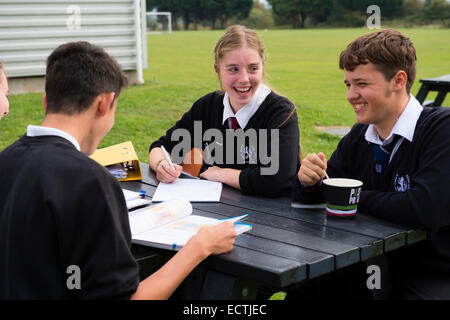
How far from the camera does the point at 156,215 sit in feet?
7.78

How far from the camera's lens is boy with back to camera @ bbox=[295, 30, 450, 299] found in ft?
7.71

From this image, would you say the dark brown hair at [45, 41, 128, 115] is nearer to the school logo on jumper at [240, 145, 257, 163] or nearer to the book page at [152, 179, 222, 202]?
the book page at [152, 179, 222, 202]

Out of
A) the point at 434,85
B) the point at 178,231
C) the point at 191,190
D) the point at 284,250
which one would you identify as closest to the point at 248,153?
the point at 191,190

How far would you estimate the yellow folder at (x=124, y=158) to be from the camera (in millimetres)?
3227

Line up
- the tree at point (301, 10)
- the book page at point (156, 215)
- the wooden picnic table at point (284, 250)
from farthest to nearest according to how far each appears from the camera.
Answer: the tree at point (301, 10)
the book page at point (156, 215)
the wooden picnic table at point (284, 250)

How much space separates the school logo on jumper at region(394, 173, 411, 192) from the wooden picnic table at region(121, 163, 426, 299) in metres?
0.21

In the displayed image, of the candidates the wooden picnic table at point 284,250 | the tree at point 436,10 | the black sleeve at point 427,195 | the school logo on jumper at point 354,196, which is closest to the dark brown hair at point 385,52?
the black sleeve at point 427,195

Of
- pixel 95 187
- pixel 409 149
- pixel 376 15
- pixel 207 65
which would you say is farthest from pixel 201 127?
pixel 207 65

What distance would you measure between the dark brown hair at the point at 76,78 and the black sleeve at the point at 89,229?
0.73ft

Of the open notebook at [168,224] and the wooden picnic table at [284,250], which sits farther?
the open notebook at [168,224]

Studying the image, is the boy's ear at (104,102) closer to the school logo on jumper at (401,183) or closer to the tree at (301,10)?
the school logo on jumper at (401,183)

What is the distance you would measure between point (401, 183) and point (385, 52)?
594mm

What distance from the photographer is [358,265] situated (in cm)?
279
